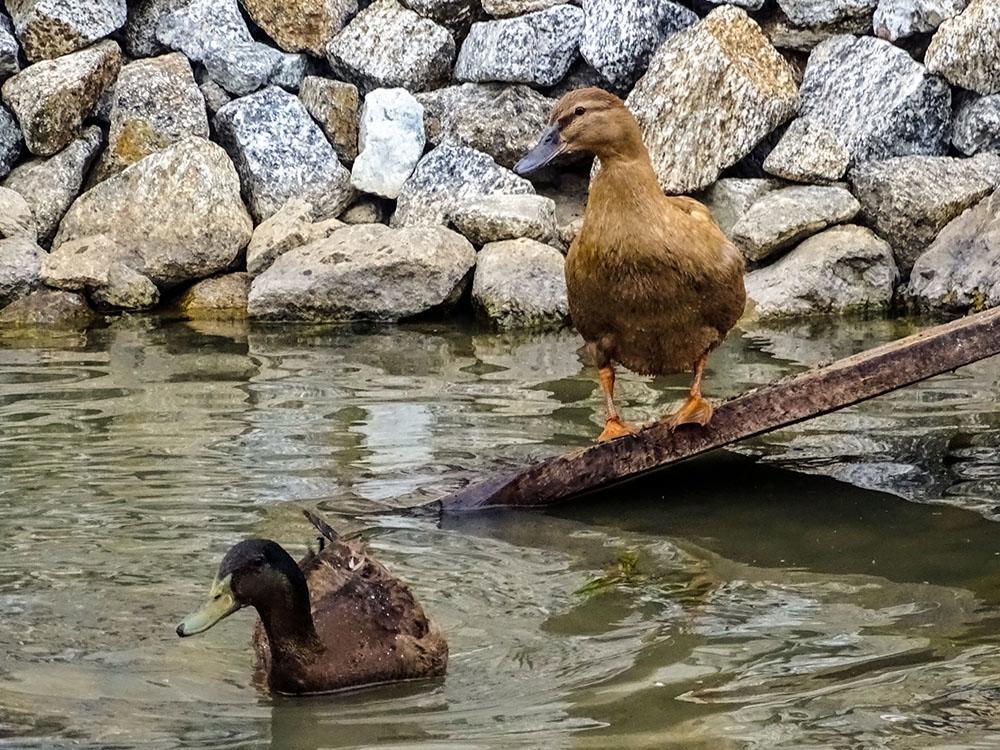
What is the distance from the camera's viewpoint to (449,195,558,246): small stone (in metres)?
11.4

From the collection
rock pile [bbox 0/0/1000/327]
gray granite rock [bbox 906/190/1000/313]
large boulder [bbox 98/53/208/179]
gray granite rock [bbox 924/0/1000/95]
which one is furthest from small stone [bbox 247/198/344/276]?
gray granite rock [bbox 924/0/1000/95]

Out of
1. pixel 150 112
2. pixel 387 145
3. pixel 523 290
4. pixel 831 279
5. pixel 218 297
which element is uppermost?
pixel 150 112

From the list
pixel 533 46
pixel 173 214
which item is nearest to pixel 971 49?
pixel 533 46

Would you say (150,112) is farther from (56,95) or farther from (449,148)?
(449,148)

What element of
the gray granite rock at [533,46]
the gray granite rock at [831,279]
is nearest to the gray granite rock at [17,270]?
the gray granite rock at [533,46]

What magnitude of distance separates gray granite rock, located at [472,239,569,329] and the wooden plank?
454 centimetres

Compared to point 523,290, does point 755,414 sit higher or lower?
lower

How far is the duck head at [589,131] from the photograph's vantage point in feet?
20.9

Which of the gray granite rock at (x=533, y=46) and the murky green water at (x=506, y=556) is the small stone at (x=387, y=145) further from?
the murky green water at (x=506, y=556)

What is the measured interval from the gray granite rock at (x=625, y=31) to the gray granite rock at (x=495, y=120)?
51 centimetres

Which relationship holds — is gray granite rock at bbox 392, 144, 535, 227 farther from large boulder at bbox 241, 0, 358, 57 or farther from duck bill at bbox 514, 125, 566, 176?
duck bill at bbox 514, 125, 566, 176

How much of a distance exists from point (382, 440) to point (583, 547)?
1.93 meters

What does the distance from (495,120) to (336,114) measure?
4.13 feet

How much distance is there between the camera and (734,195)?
38.7 ft
